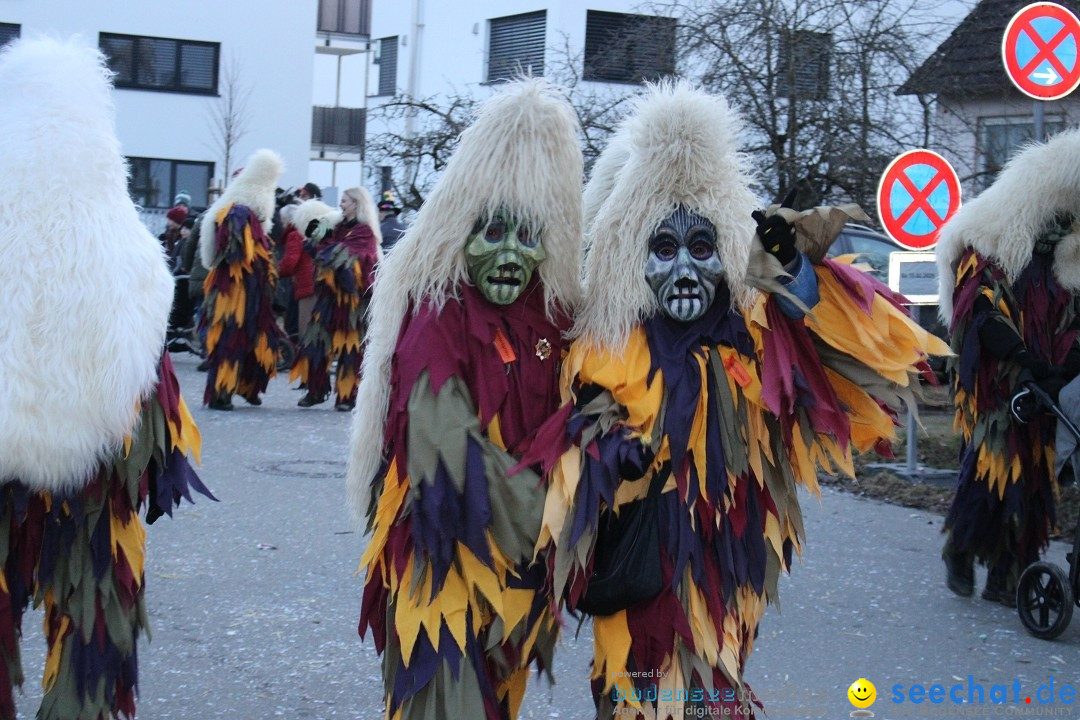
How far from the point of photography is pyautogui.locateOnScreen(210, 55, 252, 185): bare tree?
30.1m

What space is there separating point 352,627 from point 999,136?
946 cm

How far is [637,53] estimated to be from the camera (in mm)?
13203

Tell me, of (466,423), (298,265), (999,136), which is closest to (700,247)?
(466,423)

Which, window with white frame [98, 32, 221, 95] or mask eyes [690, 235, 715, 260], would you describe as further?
window with white frame [98, 32, 221, 95]

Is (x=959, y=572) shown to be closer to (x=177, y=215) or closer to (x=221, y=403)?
(x=221, y=403)

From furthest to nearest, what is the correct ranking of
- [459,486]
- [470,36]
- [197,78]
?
[197,78] → [470,36] → [459,486]

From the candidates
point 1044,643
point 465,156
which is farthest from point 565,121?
point 1044,643

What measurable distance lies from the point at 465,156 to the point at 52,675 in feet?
6.73

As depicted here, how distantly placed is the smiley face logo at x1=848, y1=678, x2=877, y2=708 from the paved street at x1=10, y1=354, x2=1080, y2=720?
4 cm

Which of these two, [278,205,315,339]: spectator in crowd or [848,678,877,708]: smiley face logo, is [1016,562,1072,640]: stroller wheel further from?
[278,205,315,339]: spectator in crowd

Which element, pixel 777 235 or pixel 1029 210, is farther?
pixel 1029 210

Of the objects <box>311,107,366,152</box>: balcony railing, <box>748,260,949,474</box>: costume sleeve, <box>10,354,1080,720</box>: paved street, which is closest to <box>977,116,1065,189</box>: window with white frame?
<box>10,354,1080,720</box>: paved street

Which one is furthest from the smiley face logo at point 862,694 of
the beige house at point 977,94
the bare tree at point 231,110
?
the bare tree at point 231,110

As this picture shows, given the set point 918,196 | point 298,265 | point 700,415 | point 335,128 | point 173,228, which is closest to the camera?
point 700,415
